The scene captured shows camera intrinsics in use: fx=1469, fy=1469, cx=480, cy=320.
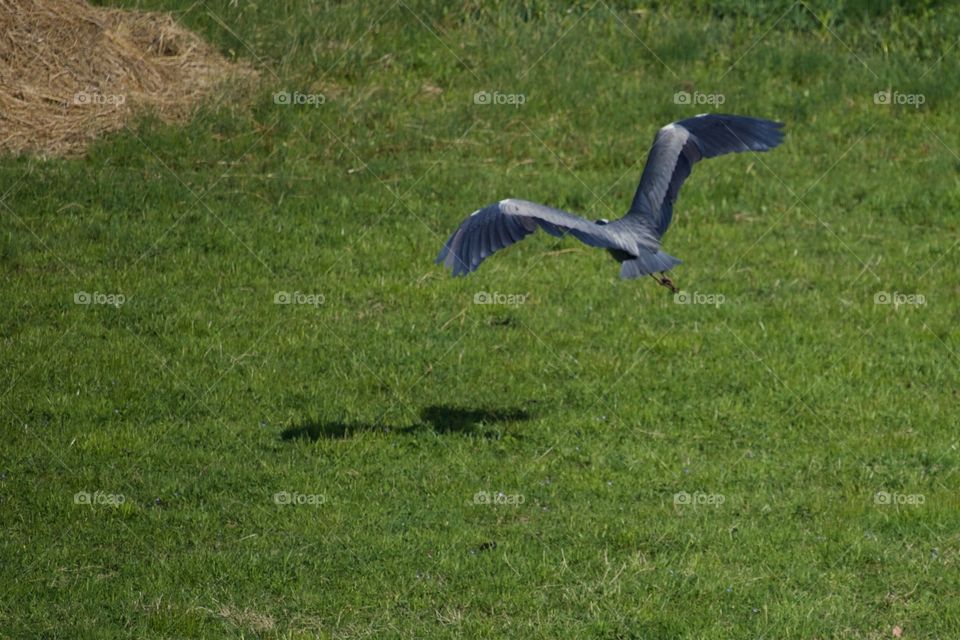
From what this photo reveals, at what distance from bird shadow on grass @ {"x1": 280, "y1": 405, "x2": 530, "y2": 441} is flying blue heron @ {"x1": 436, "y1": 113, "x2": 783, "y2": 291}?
45.1 inches

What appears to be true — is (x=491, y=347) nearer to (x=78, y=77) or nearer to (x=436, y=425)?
(x=436, y=425)

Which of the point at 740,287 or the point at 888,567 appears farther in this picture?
the point at 740,287

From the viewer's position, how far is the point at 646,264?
930 centimetres

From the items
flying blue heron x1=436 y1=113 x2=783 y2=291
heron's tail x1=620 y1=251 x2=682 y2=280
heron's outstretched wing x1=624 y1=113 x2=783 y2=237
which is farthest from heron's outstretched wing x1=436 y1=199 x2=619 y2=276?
heron's outstretched wing x1=624 y1=113 x2=783 y2=237

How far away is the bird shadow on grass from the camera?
9.89m

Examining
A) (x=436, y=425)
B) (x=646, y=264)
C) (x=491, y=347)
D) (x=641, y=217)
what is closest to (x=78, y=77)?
(x=491, y=347)

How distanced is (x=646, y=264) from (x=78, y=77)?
7.31 m

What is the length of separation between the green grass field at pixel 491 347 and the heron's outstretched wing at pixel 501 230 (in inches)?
57.7

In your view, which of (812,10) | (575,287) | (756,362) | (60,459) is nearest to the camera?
(60,459)

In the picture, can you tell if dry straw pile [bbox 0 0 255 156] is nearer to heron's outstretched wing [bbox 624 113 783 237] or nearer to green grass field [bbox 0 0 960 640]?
green grass field [bbox 0 0 960 640]

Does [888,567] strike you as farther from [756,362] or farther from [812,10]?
[812,10]

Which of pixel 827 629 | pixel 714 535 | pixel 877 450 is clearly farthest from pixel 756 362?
pixel 827 629

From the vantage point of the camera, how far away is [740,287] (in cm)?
1255

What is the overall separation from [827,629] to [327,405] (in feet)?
13.2
